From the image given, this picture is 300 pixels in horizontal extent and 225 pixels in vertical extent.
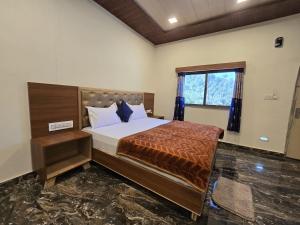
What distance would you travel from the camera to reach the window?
140 inches

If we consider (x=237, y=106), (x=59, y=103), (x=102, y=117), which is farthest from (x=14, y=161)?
(x=237, y=106)

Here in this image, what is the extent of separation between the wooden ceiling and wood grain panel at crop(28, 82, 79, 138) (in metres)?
1.81

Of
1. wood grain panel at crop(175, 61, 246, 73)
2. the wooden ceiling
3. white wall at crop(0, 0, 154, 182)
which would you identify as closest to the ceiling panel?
the wooden ceiling

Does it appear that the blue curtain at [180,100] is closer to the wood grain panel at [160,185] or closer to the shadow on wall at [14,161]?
the wood grain panel at [160,185]

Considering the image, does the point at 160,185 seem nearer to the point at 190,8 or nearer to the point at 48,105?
the point at 48,105

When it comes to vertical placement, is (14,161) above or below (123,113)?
below

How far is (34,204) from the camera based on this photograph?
1.49 m

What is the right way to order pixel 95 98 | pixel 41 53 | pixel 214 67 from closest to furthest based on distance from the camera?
pixel 41 53, pixel 95 98, pixel 214 67

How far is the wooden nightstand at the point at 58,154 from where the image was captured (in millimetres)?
1742

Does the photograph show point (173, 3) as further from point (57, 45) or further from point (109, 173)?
point (109, 173)

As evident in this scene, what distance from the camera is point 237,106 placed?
10.9ft

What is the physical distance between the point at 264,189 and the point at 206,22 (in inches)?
131

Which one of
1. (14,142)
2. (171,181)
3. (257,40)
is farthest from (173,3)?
(14,142)

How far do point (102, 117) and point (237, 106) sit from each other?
3.03 metres
